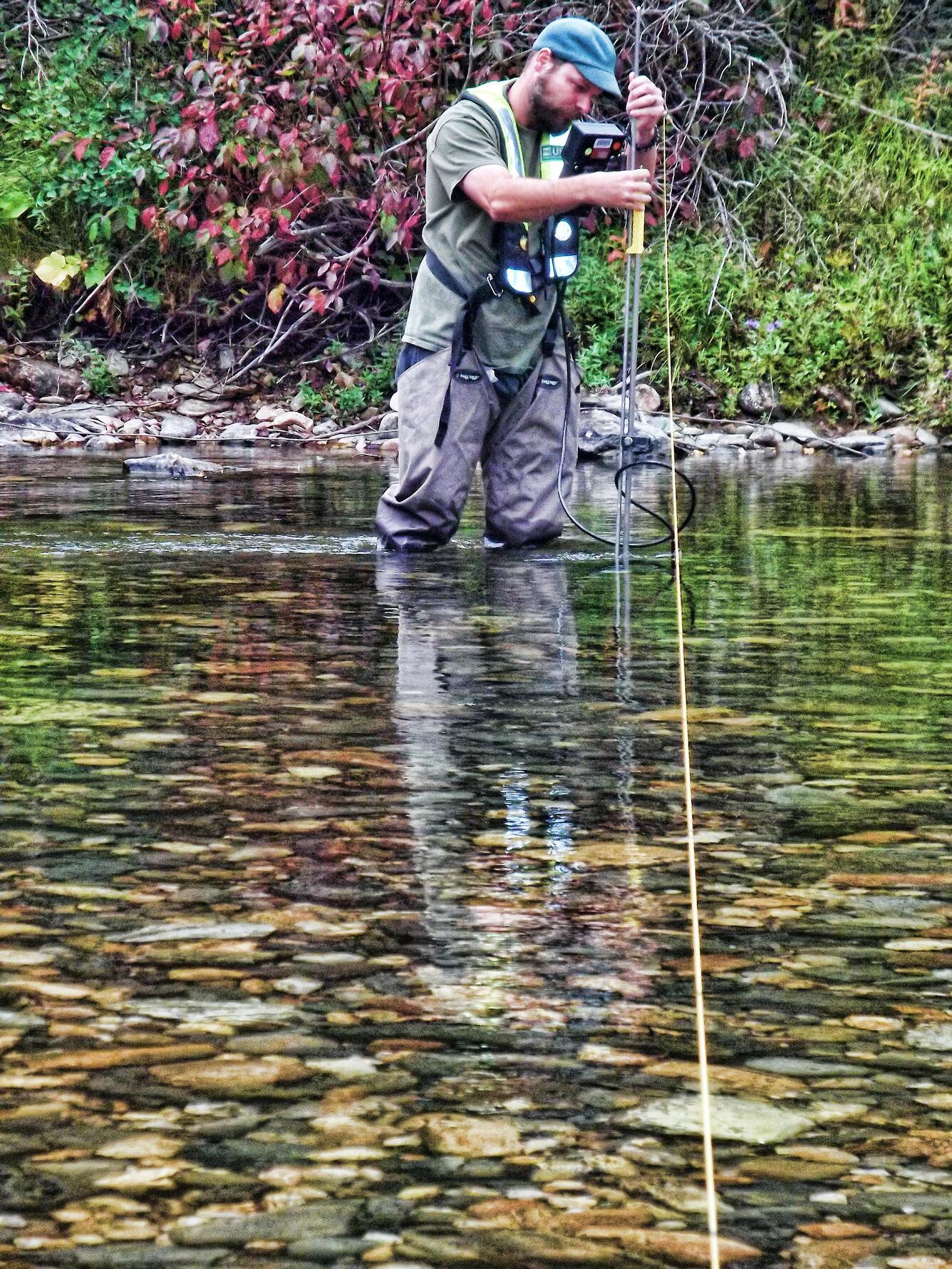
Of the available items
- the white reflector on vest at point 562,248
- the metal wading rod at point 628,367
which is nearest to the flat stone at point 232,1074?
the metal wading rod at point 628,367

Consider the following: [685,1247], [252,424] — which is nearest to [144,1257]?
[685,1247]

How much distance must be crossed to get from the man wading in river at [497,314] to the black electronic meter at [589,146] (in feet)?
0.12

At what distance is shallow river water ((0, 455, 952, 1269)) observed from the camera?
1.62 m

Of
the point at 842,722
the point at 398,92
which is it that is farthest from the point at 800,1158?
the point at 398,92

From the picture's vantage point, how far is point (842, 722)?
3.52 m

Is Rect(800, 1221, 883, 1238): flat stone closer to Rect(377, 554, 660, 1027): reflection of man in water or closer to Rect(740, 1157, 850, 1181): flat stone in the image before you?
Rect(740, 1157, 850, 1181): flat stone

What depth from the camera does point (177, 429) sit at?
1205cm

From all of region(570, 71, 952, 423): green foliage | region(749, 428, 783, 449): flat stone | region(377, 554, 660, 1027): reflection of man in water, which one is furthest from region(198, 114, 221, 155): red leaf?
region(377, 554, 660, 1027): reflection of man in water

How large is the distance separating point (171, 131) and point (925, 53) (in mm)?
4922

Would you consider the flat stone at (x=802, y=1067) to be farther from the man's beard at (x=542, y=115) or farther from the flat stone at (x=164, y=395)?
the flat stone at (x=164, y=395)

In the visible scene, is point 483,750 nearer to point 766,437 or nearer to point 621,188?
point 621,188

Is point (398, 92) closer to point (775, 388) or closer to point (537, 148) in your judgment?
point (775, 388)

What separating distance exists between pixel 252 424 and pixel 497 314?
6.70 m

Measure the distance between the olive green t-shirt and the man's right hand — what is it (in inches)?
18.2
